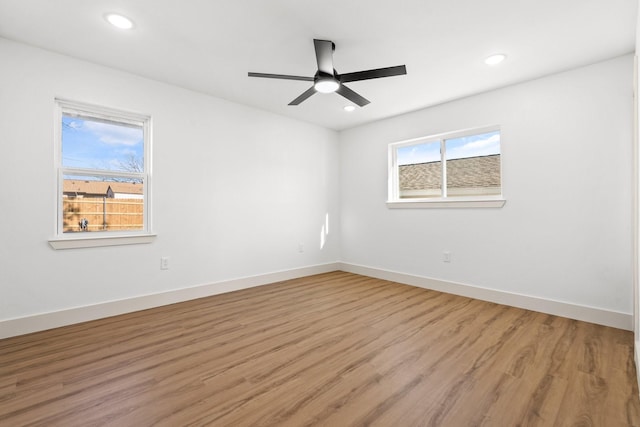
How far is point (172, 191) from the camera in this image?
11.1ft

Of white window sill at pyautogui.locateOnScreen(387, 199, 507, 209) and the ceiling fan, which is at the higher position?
the ceiling fan

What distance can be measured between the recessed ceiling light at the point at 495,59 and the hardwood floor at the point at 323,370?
2463 millimetres

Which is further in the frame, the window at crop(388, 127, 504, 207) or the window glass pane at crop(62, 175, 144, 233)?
the window at crop(388, 127, 504, 207)

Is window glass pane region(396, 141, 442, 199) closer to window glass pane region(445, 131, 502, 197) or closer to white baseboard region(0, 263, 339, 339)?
window glass pane region(445, 131, 502, 197)

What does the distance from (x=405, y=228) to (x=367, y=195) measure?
0.88 meters

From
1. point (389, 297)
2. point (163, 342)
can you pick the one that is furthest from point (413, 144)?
point (163, 342)

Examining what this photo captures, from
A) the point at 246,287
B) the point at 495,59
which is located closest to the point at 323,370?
the point at 246,287

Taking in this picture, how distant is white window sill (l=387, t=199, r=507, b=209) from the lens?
11.2ft

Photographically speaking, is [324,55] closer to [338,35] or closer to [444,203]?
[338,35]

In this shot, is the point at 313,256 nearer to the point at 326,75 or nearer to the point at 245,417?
Answer: the point at 326,75

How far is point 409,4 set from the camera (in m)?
2.06

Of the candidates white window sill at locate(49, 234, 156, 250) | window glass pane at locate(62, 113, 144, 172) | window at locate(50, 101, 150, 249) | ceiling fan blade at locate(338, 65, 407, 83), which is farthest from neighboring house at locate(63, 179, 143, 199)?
ceiling fan blade at locate(338, 65, 407, 83)

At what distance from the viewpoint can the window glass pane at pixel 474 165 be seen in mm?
3514

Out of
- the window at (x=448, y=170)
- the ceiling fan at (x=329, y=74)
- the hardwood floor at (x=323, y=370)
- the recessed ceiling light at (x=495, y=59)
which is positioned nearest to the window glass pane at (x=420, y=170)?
the window at (x=448, y=170)
